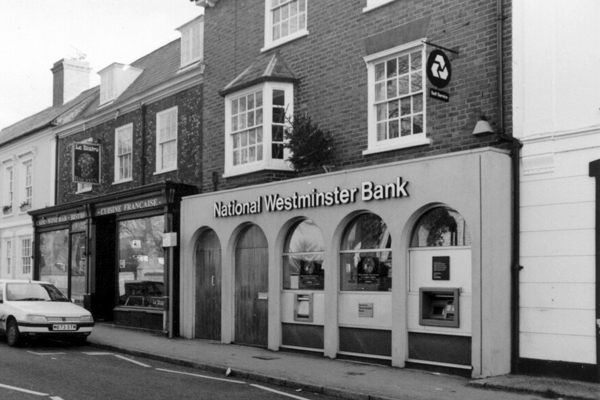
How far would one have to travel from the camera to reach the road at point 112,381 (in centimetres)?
1011

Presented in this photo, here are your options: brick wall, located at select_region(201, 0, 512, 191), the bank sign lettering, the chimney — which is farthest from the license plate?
the chimney

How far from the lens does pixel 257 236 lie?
1620 cm

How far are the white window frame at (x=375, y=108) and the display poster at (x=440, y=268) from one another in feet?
6.65

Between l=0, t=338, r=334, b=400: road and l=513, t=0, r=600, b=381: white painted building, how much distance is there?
3475 mm

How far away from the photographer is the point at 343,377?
1164 cm

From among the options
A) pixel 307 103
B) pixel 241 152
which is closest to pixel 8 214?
pixel 241 152

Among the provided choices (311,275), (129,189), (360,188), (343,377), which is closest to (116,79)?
(129,189)

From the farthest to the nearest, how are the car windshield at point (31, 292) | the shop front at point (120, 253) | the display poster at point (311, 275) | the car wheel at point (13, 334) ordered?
the shop front at point (120, 253) < the car windshield at point (31, 292) < the car wheel at point (13, 334) < the display poster at point (311, 275)

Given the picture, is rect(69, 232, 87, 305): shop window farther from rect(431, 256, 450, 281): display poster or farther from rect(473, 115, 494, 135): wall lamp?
rect(473, 115, 494, 135): wall lamp

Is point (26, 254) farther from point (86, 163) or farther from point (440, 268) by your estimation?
point (440, 268)

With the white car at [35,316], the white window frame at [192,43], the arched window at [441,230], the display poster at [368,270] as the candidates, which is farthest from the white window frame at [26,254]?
the arched window at [441,230]

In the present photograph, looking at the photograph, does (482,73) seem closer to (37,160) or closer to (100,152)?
(100,152)

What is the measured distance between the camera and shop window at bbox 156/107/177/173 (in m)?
19.8

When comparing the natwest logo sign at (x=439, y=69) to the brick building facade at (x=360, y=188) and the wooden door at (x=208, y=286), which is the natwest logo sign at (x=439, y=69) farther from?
the wooden door at (x=208, y=286)
